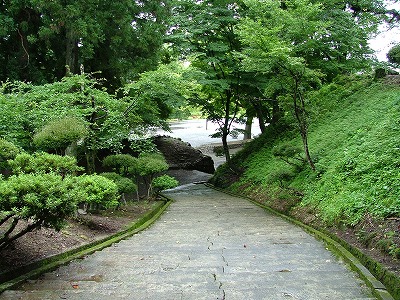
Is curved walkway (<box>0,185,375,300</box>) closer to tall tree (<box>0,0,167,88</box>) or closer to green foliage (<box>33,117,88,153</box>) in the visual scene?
green foliage (<box>33,117,88,153</box>)

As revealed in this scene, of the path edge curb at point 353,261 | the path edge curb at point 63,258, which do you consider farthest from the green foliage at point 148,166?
the path edge curb at point 353,261

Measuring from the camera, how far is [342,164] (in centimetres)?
798

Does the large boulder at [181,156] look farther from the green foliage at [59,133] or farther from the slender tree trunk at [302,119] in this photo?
the green foliage at [59,133]

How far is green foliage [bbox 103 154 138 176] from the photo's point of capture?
9.63 metres

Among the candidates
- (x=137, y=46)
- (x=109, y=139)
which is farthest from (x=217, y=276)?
(x=137, y=46)

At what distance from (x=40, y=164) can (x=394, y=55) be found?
489 inches

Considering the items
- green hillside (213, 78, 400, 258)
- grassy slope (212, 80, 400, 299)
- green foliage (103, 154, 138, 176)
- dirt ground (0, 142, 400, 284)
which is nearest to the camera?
dirt ground (0, 142, 400, 284)

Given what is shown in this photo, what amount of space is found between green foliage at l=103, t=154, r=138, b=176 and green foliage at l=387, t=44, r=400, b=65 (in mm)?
9369

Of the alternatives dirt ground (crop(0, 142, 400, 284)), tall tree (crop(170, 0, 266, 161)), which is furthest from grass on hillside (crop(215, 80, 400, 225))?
tall tree (crop(170, 0, 266, 161))

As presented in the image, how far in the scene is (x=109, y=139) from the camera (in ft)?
28.8

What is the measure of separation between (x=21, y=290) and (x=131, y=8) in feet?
35.0

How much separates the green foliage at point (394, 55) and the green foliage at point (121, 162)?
9.37 m

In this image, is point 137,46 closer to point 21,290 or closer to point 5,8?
point 5,8

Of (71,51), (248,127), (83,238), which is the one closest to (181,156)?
(248,127)
